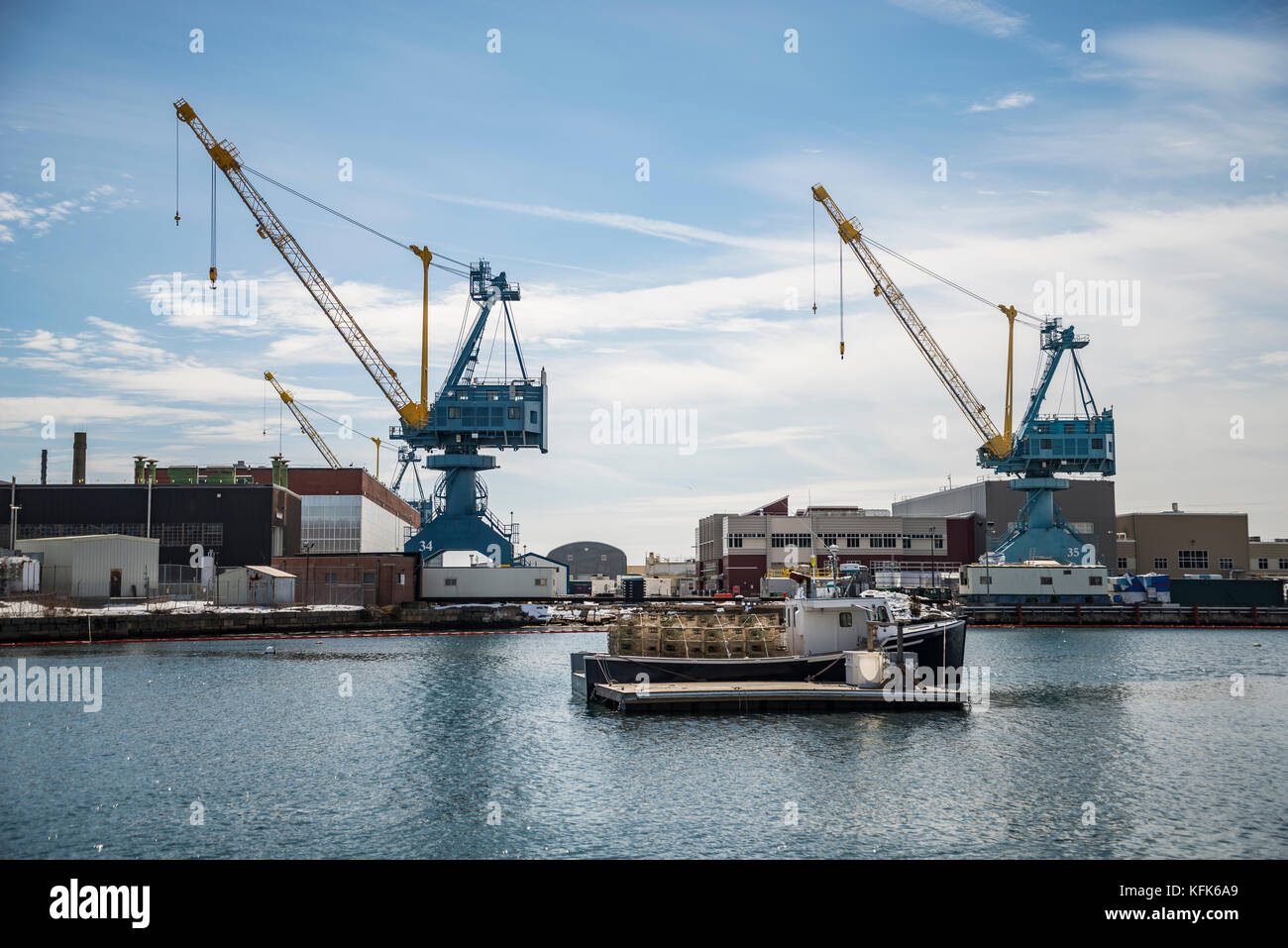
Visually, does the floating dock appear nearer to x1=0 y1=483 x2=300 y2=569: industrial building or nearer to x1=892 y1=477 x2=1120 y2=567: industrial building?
x1=0 y1=483 x2=300 y2=569: industrial building

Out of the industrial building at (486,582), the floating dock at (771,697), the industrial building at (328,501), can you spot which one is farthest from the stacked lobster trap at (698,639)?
the industrial building at (328,501)

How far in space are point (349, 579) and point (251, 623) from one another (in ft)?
48.7

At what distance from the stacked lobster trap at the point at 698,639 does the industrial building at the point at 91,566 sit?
176 ft

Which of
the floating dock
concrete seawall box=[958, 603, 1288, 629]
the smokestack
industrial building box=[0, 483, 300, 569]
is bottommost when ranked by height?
concrete seawall box=[958, 603, 1288, 629]

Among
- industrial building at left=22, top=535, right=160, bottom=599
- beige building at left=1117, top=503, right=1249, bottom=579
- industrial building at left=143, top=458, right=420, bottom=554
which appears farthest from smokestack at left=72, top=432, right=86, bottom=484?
beige building at left=1117, top=503, right=1249, bottom=579

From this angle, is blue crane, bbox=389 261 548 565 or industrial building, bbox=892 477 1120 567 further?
industrial building, bbox=892 477 1120 567

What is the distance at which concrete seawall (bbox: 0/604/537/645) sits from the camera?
218 feet

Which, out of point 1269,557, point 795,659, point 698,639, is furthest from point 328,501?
point 1269,557

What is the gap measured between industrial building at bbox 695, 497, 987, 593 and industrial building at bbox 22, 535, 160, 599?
65830 mm

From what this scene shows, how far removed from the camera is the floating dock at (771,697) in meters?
37.2

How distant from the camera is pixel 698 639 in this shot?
4191 cm

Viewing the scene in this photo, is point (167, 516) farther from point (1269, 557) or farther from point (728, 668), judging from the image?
point (1269, 557)

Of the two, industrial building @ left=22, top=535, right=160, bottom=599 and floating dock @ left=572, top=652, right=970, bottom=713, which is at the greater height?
industrial building @ left=22, top=535, right=160, bottom=599

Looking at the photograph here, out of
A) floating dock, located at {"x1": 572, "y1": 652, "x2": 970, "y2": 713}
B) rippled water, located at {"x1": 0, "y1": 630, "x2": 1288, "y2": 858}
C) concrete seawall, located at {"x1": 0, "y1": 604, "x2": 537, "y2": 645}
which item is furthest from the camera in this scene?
concrete seawall, located at {"x1": 0, "y1": 604, "x2": 537, "y2": 645}
